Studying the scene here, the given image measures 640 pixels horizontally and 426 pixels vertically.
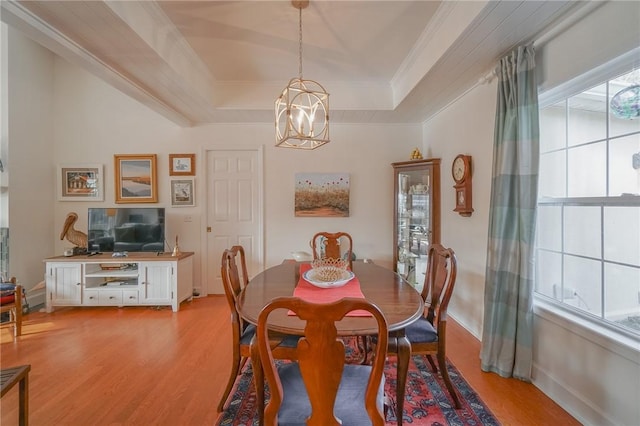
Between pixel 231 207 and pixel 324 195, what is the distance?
133 cm

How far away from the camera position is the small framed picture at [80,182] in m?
3.68

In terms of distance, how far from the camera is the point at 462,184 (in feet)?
8.93

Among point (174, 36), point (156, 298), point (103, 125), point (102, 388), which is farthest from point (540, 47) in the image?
point (103, 125)

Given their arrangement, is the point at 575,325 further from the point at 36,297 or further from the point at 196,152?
the point at 36,297

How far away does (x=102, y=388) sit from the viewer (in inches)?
73.7

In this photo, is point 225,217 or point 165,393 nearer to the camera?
point 165,393

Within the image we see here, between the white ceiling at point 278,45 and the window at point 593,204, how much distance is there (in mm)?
575

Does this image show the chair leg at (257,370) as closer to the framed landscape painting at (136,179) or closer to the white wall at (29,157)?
the framed landscape painting at (136,179)

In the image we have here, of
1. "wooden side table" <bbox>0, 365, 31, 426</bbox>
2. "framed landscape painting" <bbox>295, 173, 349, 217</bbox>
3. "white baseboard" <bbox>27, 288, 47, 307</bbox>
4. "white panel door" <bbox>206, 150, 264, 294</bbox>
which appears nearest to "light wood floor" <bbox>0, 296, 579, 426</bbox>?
"white baseboard" <bbox>27, 288, 47, 307</bbox>

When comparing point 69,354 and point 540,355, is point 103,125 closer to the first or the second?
point 69,354

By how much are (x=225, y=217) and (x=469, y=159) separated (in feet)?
10.2

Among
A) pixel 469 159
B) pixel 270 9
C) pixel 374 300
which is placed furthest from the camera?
pixel 469 159

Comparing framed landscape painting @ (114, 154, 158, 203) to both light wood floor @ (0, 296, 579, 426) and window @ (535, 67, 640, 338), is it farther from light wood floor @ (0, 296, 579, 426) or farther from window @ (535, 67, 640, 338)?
window @ (535, 67, 640, 338)

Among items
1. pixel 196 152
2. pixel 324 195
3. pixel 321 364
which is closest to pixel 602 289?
pixel 321 364
